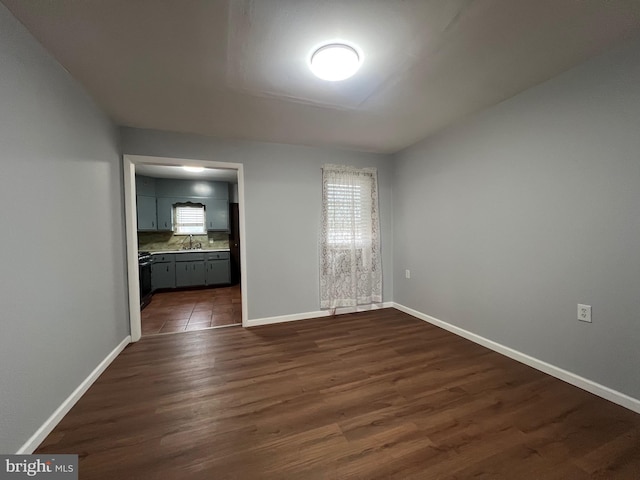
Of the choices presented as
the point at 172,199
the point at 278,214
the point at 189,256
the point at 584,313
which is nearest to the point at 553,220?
the point at 584,313

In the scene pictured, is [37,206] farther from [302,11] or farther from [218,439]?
[302,11]

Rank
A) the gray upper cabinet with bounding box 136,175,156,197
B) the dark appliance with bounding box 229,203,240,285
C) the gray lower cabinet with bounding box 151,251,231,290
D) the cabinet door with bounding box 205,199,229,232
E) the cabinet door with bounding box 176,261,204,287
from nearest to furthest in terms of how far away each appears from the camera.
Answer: the gray upper cabinet with bounding box 136,175,156,197
the gray lower cabinet with bounding box 151,251,231,290
the cabinet door with bounding box 176,261,204,287
the cabinet door with bounding box 205,199,229,232
the dark appliance with bounding box 229,203,240,285

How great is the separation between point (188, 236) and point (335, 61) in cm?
558

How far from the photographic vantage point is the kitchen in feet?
15.5

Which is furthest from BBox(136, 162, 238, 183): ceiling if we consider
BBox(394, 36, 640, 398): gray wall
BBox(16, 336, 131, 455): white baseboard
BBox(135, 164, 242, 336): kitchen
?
BBox(394, 36, 640, 398): gray wall

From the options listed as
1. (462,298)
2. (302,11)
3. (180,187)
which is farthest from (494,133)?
(180,187)

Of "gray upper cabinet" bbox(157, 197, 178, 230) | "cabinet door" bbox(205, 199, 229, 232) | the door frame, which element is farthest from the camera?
"cabinet door" bbox(205, 199, 229, 232)

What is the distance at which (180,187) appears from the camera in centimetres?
Result: 552

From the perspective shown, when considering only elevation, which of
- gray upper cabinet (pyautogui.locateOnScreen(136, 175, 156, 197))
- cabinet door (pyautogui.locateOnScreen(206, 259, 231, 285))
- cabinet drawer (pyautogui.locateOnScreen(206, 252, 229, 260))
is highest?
gray upper cabinet (pyautogui.locateOnScreen(136, 175, 156, 197))

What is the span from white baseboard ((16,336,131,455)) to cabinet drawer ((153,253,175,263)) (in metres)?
3.24

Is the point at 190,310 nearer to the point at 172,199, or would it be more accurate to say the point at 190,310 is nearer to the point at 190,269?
the point at 190,269

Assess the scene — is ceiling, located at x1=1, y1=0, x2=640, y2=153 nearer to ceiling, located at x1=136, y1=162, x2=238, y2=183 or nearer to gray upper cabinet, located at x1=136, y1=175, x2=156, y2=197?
ceiling, located at x1=136, y1=162, x2=238, y2=183

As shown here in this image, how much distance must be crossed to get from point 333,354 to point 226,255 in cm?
412

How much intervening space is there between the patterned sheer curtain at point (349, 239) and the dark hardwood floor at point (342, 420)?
119cm
